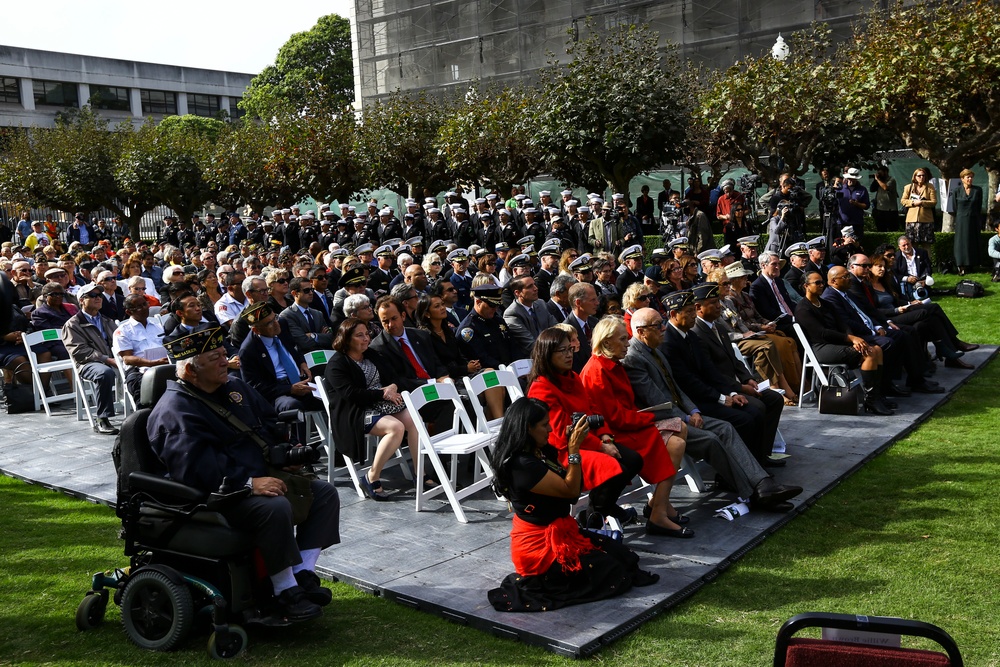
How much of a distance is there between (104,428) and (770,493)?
626 centimetres

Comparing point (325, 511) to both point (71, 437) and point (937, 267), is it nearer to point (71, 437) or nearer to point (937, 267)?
point (71, 437)

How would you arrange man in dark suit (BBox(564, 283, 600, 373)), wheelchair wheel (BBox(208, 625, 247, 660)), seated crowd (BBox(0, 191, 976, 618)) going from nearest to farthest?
wheelchair wheel (BBox(208, 625, 247, 660)), seated crowd (BBox(0, 191, 976, 618)), man in dark suit (BBox(564, 283, 600, 373))

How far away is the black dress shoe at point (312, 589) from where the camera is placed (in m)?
4.80

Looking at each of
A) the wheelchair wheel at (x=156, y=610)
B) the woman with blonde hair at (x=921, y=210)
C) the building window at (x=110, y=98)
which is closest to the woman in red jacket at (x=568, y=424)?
the wheelchair wheel at (x=156, y=610)

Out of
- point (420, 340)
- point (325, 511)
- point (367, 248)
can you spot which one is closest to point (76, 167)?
point (367, 248)

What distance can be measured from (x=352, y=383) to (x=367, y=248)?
7.65m

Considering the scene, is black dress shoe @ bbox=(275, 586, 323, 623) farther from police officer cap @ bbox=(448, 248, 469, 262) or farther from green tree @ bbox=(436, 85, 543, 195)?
green tree @ bbox=(436, 85, 543, 195)

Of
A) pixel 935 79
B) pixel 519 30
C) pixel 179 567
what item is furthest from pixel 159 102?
pixel 179 567

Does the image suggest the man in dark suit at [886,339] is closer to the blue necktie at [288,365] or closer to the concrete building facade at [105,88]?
the blue necktie at [288,365]

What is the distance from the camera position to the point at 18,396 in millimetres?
10602

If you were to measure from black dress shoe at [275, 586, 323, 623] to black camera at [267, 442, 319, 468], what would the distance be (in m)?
0.61

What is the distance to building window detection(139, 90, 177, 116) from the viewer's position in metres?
66.9

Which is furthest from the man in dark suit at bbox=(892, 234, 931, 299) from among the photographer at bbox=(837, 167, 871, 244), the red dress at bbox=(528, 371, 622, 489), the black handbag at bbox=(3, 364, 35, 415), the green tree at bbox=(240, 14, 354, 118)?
the green tree at bbox=(240, 14, 354, 118)

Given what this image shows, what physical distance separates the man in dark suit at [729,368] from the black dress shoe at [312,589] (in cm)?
374
